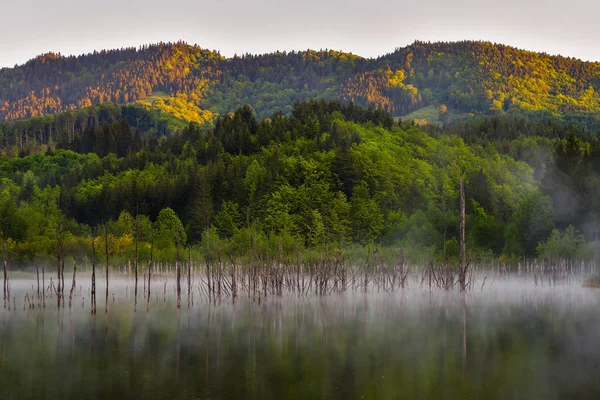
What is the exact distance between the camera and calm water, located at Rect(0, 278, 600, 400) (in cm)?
2036

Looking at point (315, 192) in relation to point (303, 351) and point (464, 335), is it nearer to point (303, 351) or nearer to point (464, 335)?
point (464, 335)

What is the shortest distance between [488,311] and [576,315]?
417cm

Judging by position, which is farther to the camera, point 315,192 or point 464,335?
point 315,192

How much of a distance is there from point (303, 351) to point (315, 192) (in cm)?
7063

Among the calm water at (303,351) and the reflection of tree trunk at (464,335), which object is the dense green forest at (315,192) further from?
the calm water at (303,351)

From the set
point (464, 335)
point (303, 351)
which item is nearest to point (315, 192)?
point (464, 335)

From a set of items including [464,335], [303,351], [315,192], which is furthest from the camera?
[315,192]

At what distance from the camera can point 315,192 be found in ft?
317

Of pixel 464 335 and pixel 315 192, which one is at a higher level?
pixel 315 192

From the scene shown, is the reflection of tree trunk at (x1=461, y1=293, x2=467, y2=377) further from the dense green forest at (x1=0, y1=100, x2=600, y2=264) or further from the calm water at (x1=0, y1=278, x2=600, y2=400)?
the dense green forest at (x1=0, y1=100, x2=600, y2=264)

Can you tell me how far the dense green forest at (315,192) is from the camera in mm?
70562

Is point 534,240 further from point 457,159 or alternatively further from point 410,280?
point 457,159

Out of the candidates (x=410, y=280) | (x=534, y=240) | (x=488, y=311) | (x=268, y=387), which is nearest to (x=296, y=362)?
(x=268, y=387)

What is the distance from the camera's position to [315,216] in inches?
3585
